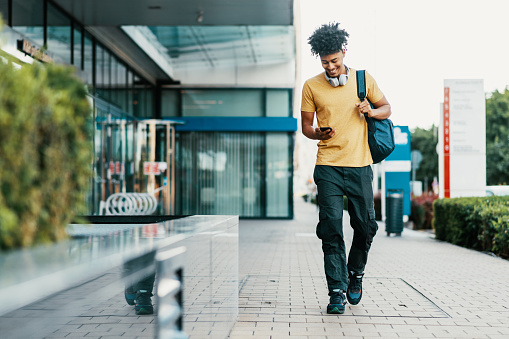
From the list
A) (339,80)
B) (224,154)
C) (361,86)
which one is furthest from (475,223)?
(224,154)

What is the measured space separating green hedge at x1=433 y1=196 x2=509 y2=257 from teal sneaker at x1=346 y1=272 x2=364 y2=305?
447 cm

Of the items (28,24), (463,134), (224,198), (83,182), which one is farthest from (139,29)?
(83,182)

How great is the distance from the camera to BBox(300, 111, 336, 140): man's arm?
4.57 m

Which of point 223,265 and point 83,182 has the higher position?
point 83,182

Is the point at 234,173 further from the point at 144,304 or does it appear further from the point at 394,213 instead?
the point at 144,304

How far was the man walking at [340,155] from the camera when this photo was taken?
4555 millimetres

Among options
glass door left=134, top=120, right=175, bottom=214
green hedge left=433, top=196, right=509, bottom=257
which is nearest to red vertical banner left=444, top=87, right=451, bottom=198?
green hedge left=433, top=196, right=509, bottom=257

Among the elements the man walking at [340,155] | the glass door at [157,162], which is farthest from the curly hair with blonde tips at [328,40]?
the glass door at [157,162]

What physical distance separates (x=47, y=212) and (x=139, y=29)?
14482 mm

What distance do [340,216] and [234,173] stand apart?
15.7m

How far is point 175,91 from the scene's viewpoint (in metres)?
20.2

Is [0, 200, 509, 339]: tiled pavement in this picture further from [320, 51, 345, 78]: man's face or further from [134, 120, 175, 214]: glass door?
[134, 120, 175, 214]: glass door

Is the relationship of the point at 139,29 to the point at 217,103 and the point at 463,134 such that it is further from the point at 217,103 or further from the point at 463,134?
the point at 463,134

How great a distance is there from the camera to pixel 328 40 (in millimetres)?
4625
